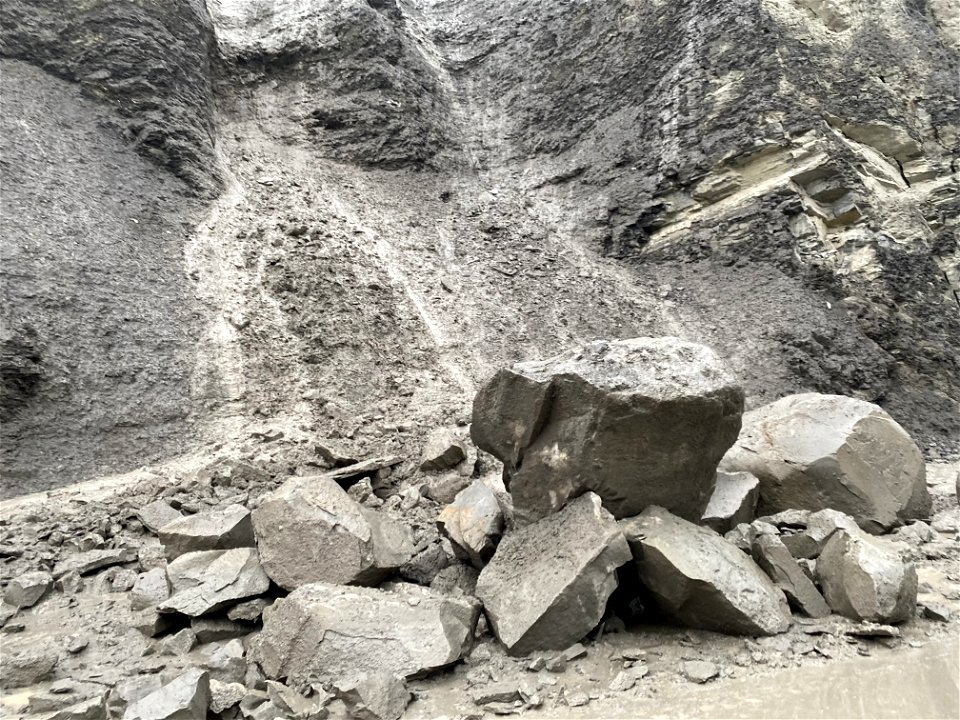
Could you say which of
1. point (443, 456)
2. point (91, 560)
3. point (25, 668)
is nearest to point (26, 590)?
point (91, 560)

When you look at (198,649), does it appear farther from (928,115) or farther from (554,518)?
(928,115)

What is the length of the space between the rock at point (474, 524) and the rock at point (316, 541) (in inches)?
17.0

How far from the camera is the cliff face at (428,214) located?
24.4 ft

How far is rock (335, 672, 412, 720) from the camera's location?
9.88ft

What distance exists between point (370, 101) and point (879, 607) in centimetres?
1273

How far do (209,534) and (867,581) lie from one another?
13.9 ft

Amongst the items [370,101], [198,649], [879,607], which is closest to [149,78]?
[370,101]

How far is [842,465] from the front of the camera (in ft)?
17.0

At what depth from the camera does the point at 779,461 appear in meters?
5.39

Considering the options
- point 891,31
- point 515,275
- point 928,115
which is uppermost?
point 891,31

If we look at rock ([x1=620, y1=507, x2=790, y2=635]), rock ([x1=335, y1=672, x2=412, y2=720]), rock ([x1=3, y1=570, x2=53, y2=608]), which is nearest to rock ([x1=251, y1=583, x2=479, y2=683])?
rock ([x1=335, y1=672, x2=412, y2=720])

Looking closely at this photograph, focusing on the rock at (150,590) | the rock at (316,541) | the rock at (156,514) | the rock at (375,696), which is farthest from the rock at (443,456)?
the rock at (375,696)

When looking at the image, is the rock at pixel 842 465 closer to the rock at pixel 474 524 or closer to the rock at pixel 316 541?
the rock at pixel 474 524

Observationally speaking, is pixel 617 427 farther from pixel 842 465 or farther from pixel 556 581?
pixel 842 465
